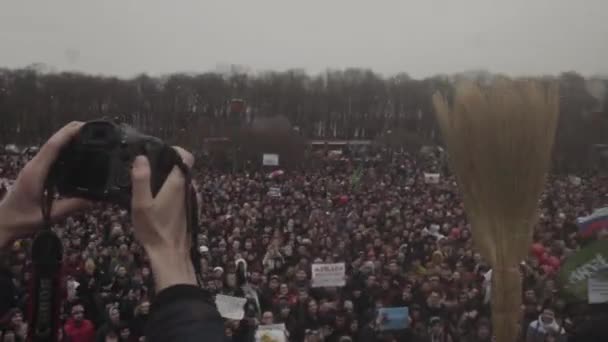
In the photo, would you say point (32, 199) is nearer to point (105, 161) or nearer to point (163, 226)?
point (105, 161)

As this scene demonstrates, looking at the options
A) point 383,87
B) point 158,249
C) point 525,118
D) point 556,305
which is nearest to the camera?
point 158,249

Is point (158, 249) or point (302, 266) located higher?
point (158, 249)

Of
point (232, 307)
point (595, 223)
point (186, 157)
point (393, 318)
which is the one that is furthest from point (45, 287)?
point (595, 223)

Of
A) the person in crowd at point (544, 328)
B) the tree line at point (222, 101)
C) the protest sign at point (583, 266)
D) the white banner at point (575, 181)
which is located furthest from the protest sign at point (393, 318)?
the tree line at point (222, 101)

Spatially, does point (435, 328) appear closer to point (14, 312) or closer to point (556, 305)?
point (556, 305)

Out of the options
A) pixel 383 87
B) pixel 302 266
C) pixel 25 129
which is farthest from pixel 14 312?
pixel 383 87

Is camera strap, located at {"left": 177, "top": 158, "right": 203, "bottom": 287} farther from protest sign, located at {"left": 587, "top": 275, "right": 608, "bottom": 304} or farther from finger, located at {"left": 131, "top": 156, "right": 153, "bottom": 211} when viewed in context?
protest sign, located at {"left": 587, "top": 275, "right": 608, "bottom": 304}
